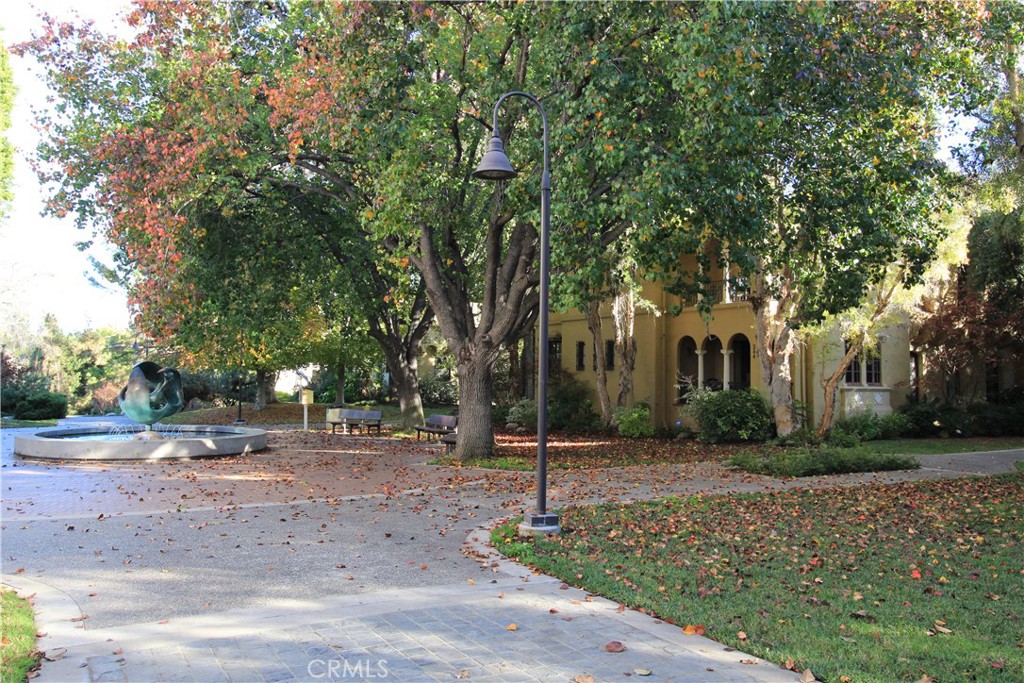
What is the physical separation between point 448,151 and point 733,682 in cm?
1197

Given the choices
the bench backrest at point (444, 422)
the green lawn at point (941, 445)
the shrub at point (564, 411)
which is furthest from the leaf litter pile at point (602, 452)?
the green lawn at point (941, 445)

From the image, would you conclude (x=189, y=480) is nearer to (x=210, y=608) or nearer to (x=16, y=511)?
(x=16, y=511)

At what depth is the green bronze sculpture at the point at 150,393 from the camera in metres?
18.0

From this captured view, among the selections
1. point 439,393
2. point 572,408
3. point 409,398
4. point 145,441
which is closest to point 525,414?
point 572,408

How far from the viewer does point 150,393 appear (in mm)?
17984

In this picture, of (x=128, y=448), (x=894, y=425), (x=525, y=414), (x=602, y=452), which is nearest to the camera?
(x=128, y=448)

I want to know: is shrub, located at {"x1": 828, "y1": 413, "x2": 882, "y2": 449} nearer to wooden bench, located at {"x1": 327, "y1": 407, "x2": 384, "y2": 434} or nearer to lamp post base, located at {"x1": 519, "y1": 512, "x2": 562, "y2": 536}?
wooden bench, located at {"x1": 327, "y1": 407, "x2": 384, "y2": 434}

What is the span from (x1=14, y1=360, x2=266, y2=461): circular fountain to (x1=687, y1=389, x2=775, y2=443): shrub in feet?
37.5

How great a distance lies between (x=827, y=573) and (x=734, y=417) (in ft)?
46.5

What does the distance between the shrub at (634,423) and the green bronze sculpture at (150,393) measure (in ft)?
40.8

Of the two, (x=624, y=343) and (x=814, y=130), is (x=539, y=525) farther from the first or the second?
(x=624, y=343)

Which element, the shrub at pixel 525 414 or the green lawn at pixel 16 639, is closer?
the green lawn at pixel 16 639

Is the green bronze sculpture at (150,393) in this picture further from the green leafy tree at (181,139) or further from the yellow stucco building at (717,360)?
the yellow stucco building at (717,360)

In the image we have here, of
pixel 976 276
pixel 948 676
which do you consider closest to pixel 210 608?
pixel 948 676
